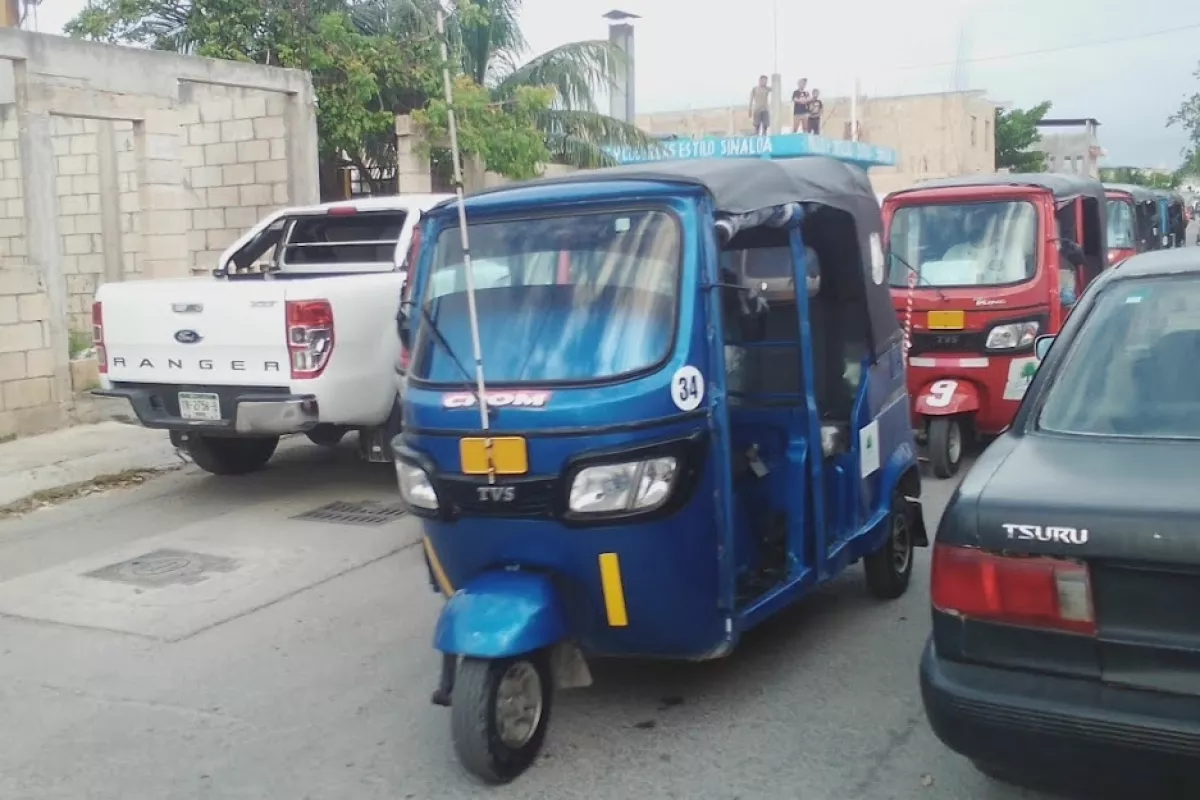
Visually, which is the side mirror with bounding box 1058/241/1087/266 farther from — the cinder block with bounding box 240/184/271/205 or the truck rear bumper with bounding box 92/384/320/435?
the cinder block with bounding box 240/184/271/205

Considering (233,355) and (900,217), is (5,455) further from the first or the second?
(900,217)

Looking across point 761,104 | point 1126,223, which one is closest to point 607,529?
point 1126,223

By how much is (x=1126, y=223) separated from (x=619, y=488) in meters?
13.9

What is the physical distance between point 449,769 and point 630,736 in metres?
0.66

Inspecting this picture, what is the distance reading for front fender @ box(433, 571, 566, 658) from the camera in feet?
13.0

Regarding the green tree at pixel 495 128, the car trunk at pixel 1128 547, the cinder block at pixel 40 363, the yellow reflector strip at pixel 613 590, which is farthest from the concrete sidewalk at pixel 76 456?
the car trunk at pixel 1128 547

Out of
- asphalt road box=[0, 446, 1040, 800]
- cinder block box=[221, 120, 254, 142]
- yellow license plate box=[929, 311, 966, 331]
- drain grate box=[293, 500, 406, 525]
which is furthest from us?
cinder block box=[221, 120, 254, 142]

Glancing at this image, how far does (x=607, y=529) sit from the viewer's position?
412 cm

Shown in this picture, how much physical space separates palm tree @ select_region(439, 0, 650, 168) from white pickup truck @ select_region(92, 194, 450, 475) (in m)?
9.92

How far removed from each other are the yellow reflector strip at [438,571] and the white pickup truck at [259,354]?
10.2 ft

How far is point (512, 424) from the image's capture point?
13.7ft

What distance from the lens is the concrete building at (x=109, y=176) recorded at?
33.9 feet

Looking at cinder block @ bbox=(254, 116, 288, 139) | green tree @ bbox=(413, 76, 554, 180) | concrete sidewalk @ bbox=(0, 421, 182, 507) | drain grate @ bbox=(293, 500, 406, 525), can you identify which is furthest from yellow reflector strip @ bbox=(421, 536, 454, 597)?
green tree @ bbox=(413, 76, 554, 180)

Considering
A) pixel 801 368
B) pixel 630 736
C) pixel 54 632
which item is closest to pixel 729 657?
pixel 630 736
